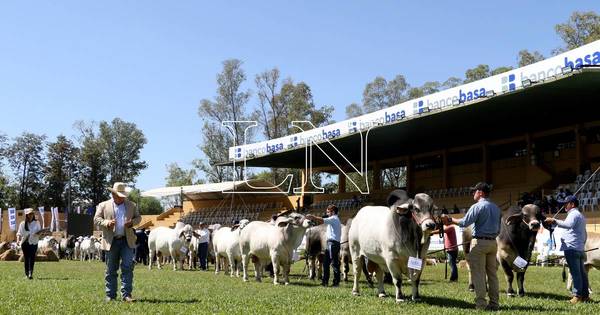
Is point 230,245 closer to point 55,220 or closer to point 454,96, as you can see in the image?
point 454,96

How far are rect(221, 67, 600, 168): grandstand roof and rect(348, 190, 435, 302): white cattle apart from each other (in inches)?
680

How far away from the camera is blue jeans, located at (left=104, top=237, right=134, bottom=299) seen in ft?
39.0

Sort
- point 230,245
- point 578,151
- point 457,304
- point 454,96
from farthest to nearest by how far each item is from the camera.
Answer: point 578,151 → point 454,96 → point 230,245 → point 457,304

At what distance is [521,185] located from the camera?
140ft

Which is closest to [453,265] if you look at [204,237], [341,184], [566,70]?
[204,237]

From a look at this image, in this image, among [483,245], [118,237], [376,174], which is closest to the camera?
[483,245]

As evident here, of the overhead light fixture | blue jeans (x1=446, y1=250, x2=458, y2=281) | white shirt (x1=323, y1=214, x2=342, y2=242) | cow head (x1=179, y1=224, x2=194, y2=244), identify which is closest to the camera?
white shirt (x1=323, y1=214, x2=342, y2=242)

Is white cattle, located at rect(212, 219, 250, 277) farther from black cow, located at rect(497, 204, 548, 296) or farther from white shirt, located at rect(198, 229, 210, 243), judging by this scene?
black cow, located at rect(497, 204, 548, 296)

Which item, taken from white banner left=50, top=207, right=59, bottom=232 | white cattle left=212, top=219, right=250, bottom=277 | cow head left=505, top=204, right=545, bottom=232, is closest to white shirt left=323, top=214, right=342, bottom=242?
white cattle left=212, top=219, right=250, bottom=277

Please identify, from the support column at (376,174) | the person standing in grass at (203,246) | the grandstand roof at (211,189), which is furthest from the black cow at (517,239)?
the support column at (376,174)

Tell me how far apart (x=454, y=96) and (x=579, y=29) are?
29069 millimetres

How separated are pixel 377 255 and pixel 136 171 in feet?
274

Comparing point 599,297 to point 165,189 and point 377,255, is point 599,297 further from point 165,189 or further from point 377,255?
point 165,189

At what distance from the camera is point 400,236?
38.1 ft
